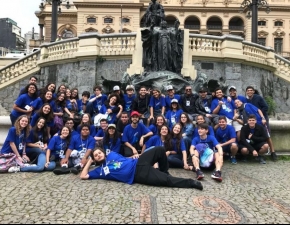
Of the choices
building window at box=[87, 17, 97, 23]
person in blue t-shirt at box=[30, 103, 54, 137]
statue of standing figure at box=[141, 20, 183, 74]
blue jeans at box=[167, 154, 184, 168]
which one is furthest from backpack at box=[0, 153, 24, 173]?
building window at box=[87, 17, 97, 23]

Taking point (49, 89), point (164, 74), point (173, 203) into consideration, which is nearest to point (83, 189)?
point (173, 203)

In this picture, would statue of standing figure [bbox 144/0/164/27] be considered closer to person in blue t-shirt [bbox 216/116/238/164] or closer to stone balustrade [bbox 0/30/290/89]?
stone balustrade [bbox 0/30/290/89]

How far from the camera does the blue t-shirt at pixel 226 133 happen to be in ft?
25.1

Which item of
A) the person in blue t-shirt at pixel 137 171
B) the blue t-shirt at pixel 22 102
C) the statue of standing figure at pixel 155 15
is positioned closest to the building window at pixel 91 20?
the statue of standing figure at pixel 155 15

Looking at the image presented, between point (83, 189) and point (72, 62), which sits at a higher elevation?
point (72, 62)

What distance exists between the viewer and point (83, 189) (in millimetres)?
5297

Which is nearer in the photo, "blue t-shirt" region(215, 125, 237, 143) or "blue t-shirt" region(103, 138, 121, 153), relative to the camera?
"blue t-shirt" region(103, 138, 121, 153)

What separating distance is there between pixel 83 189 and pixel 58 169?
1257 mm

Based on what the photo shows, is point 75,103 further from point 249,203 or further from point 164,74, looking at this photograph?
point 249,203

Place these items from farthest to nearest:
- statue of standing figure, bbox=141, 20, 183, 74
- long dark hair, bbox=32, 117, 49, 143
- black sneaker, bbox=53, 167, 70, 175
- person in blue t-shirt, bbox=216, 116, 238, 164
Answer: statue of standing figure, bbox=141, 20, 183, 74, person in blue t-shirt, bbox=216, 116, 238, 164, long dark hair, bbox=32, 117, 49, 143, black sneaker, bbox=53, 167, 70, 175

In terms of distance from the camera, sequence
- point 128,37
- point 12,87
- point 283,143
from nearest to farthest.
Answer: point 283,143, point 128,37, point 12,87

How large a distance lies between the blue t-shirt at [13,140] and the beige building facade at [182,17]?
4715 centimetres

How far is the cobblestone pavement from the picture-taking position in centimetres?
412

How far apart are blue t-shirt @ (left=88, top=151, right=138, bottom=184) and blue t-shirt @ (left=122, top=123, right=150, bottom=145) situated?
1.40 meters
